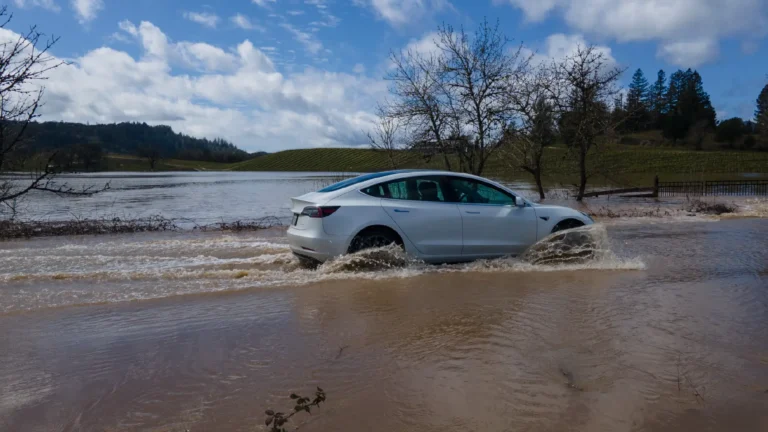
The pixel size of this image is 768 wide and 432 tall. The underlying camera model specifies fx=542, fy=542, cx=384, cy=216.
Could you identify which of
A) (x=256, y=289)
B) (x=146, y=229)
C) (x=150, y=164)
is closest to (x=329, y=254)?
(x=256, y=289)

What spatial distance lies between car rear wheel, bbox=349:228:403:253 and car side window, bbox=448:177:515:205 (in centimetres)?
116

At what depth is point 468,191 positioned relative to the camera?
805 centimetres

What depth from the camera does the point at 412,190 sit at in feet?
25.5

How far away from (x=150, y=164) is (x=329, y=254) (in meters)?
114

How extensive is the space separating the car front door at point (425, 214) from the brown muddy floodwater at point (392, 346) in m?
0.36

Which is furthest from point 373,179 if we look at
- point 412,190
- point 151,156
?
point 151,156

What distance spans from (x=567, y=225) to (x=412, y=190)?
262 cm

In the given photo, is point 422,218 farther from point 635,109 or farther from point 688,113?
point 688,113

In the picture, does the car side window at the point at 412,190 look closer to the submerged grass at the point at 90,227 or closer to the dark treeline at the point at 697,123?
the submerged grass at the point at 90,227

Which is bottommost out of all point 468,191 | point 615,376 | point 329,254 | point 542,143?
point 615,376

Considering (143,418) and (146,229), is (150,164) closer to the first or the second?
(146,229)

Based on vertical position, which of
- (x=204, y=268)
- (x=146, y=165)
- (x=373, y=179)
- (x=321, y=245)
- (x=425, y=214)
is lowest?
(x=204, y=268)

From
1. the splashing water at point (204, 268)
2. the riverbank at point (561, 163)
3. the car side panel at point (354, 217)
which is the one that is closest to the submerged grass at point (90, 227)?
the splashing water at point (204, 268)

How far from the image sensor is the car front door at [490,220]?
7.89 metres
